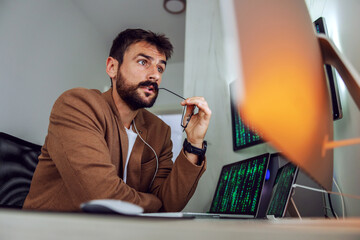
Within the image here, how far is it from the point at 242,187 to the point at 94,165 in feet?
1.82

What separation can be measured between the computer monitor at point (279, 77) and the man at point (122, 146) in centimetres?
59

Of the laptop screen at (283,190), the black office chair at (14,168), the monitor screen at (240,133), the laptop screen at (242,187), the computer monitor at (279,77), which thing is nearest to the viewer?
the computer monitor at (279,77)

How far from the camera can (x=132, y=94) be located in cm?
121

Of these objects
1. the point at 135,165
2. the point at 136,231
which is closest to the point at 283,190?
the point at 135,165

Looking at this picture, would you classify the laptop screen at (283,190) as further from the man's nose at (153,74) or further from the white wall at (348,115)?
the man's nose at (153,74)

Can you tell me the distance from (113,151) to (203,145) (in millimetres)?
369

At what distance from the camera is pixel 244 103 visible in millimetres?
266

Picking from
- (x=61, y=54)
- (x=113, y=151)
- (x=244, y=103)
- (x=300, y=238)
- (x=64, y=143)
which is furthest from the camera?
(x=61, y=54)

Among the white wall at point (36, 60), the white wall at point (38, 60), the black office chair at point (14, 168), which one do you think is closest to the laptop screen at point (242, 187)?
the white wall at point (38, 60)

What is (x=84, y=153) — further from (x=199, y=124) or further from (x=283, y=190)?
(x=283, y=190)

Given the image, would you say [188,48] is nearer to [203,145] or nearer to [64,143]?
[203,145]

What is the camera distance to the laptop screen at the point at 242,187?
81 centimetres

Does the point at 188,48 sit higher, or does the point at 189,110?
the point at 188,48

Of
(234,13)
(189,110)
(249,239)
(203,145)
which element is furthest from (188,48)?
(249,239)
